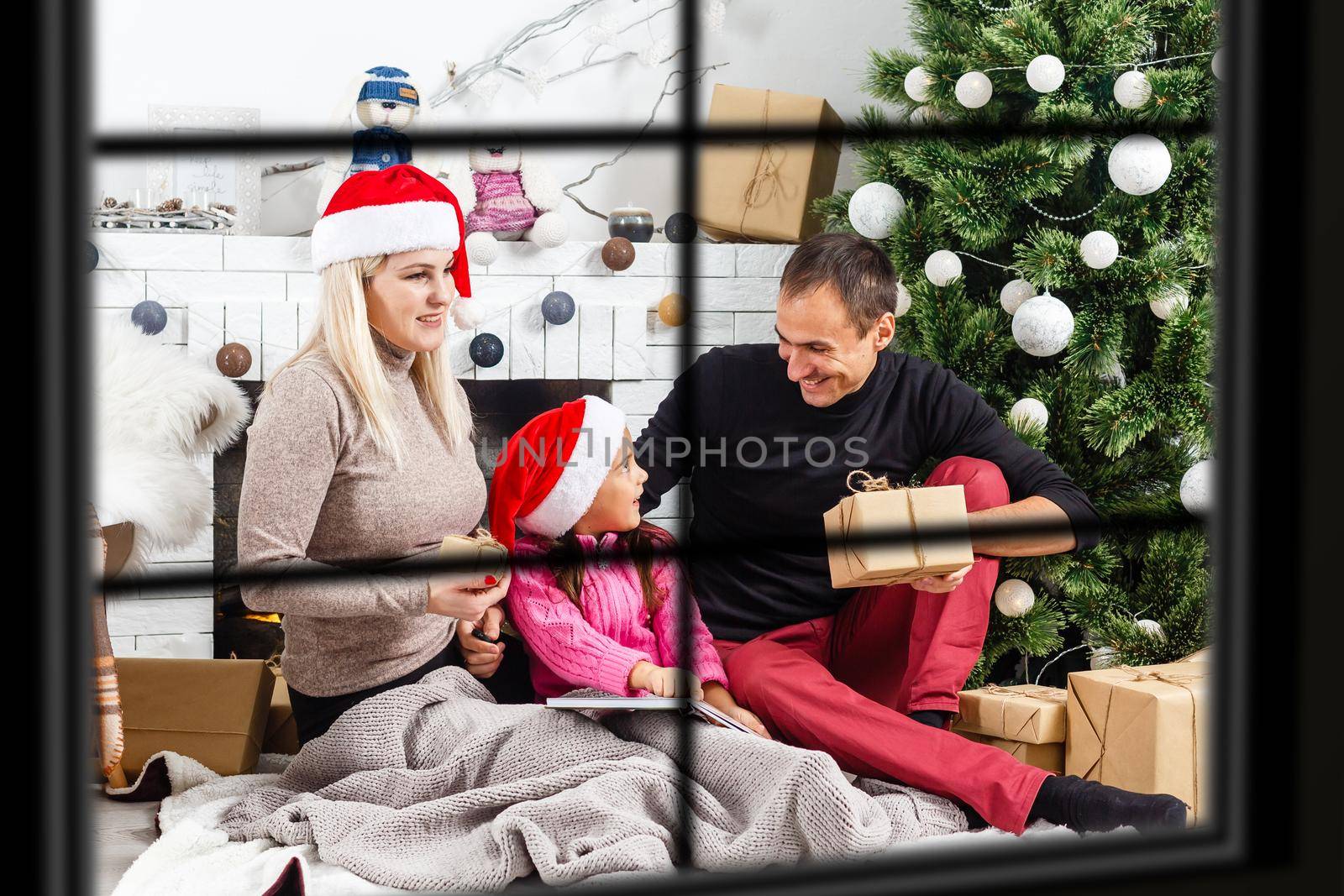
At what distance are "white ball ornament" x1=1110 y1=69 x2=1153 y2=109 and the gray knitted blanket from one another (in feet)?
4.88

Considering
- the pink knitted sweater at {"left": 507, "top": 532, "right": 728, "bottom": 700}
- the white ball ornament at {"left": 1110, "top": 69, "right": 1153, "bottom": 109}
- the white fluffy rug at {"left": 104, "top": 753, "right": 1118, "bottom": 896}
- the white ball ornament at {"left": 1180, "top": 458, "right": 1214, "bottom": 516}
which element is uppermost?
the white ball ornament at {"left": 1110, "top": 69, "right": 1153, "bottom": 109}

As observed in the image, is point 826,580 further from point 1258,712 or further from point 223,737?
point 1258,712

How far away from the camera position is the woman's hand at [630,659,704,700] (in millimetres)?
2066

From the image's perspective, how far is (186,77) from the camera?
2523 mm

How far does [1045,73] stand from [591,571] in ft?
4.51

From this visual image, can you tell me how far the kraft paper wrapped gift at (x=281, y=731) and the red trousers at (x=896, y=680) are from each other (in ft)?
3.01

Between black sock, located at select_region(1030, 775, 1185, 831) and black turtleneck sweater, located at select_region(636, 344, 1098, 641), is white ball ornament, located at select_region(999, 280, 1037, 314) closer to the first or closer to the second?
black turtleneck sweater, located at select_region(636, 344, 1098, 641)

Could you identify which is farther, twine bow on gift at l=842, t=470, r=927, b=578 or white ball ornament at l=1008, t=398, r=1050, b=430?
white ball ornament at l=1008, t=398, r=1050, b=430

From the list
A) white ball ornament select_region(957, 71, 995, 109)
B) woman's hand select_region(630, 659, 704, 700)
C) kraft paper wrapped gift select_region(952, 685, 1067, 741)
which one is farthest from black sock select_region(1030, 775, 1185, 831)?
white ball ornament select_region(957, 71, 995, 109)

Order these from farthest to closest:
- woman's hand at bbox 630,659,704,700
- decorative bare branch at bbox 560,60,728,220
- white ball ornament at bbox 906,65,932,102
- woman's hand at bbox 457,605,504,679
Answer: decorative bare branch at bbox 560,60,728,220
white ball ornament at bbox 906,65,932,102
woman's hand at bbox 457,605,504,679
woman's hand at bbox 630,659,704,700

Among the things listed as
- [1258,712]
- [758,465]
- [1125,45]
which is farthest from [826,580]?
[1258,712]

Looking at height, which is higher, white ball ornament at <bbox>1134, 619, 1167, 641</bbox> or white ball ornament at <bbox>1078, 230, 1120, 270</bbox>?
white ball ornament at <bbox>1078, 230, 1120, 270</bbox>

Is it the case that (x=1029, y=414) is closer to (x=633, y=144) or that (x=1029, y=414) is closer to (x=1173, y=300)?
(x=1173, y=300)

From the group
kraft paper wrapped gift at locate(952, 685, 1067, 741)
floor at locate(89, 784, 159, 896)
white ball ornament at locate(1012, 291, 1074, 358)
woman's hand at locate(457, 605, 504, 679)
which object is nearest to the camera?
floor at locate(89, 784, 159, 896)
